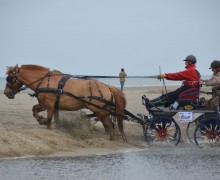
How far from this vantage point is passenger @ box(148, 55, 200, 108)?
13.2 meters

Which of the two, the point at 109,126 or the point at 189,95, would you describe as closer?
the point at 189,95

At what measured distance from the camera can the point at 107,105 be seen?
14.2 m

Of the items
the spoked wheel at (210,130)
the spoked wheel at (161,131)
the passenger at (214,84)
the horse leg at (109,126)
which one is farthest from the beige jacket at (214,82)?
the horse leg at (109,126)

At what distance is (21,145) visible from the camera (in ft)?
38.5

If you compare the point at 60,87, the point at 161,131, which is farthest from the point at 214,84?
the point at 60,87

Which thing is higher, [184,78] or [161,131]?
[184,78]

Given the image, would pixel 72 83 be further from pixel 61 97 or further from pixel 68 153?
pixel 68 153

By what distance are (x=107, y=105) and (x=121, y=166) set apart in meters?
3.89

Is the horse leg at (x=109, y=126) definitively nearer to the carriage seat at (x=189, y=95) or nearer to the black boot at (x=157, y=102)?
the black boot at (x=157, y=102)

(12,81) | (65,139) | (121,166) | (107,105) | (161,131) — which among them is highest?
(12,81)

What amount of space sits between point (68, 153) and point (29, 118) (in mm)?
6415

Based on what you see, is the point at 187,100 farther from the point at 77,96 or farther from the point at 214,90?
the point at 77,96

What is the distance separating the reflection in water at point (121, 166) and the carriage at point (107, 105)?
3.97ft

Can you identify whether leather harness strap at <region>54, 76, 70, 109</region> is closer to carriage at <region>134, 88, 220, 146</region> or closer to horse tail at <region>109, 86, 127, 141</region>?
horse tail at <region>109, 86, 127, 141</region>
